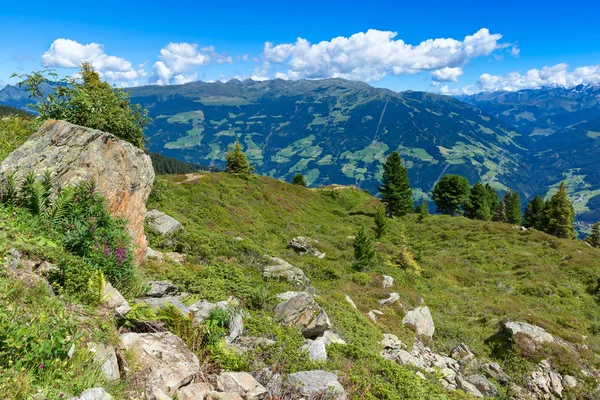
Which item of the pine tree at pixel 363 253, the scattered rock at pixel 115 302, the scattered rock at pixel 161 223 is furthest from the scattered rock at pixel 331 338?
the pine tree at pixel 363 253

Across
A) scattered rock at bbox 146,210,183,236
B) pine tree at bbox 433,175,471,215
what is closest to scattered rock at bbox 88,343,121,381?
scattered rock at bbox 146,210,183,236

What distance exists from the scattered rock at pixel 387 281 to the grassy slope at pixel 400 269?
617mm

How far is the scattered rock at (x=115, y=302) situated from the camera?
606 cm

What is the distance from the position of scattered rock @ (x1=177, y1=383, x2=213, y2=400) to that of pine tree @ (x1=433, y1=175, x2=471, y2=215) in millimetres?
76114

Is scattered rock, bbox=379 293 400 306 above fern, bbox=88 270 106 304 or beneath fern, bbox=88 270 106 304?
beneath

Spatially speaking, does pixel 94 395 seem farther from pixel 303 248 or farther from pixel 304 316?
pixel 303 248

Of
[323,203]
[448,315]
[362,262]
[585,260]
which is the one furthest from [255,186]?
[585,260]

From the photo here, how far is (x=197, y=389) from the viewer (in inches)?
202

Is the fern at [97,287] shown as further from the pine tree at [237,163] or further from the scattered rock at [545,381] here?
the pine tree at [237,163]

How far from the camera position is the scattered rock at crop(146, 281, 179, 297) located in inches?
329

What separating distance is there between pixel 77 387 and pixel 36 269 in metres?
3.40

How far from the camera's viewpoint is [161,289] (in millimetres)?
8734

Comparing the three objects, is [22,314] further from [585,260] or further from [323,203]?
[323,203]

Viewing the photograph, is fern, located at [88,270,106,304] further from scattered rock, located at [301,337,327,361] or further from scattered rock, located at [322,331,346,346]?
scattered rock, located at [322,331,346,346]
